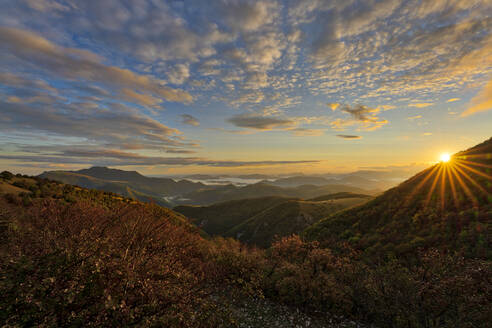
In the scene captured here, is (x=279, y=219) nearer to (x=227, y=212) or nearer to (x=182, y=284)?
(x=227, y=212)

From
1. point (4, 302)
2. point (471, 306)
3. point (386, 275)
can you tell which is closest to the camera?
point (4, 302)

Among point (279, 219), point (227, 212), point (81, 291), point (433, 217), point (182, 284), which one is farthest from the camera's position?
point (227, 212)

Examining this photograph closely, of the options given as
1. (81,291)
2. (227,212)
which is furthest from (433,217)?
(227,212)

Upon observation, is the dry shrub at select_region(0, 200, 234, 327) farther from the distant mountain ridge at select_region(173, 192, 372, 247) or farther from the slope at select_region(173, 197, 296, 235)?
the slope at select_region(173, 197, 296, 235)

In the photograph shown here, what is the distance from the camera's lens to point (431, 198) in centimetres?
2977

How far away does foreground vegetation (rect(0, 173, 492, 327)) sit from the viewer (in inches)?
193

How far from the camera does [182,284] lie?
824 cm

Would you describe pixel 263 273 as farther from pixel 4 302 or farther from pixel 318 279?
pixel 4 302

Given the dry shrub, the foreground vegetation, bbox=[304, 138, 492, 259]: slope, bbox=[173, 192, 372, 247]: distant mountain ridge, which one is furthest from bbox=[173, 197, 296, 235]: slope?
the dry shrub

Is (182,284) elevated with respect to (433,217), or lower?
elevated

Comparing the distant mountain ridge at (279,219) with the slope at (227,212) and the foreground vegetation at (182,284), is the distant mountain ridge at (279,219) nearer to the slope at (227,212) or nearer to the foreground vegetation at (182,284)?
the slope at (227,212)

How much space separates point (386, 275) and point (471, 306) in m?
4.27

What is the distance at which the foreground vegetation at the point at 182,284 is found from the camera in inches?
193

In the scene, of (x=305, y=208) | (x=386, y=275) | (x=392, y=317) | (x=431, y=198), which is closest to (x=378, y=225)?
(x=431, y=198)
